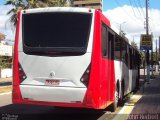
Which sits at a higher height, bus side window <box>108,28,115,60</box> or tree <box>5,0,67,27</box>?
tree <box>5,0,67,27</box>

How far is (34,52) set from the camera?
12.8 m

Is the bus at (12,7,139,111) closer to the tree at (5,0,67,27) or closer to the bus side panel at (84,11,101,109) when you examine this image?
the bus side panel at (84,11,101,109)

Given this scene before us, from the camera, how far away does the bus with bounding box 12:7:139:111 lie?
12297 millimetres

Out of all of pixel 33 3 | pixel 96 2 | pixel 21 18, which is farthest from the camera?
pixel 96 2

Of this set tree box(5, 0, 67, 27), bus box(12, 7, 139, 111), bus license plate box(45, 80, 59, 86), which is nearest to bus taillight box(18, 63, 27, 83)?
bus box(12, 7, 139, 111)

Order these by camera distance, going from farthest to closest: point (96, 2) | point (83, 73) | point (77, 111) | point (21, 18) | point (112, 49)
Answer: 1. point (96, 2)
2. point (77, 111)
3. point (112, 49)
4. point (21, 18)
5. point (83, 73)

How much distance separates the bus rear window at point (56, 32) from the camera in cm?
1259

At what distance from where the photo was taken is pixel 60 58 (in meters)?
12.5

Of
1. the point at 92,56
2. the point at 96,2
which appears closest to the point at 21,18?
the point at 92,56

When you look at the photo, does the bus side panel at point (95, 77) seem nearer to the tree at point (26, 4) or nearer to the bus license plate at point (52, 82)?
the bus license plate at point (52, 82)

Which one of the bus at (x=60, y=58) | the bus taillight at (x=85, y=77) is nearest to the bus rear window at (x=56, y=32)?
the bus at (x=60, y=58)

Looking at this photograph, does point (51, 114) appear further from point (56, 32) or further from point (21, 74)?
point (56, 32)

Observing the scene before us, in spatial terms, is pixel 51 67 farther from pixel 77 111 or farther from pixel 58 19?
pixel 77 111

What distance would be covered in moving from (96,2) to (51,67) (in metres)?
131
